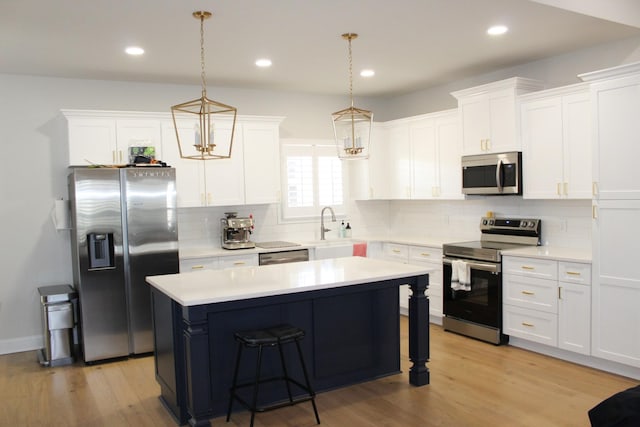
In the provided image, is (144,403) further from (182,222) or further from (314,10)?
(314,10)

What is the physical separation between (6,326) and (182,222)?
6.62ft

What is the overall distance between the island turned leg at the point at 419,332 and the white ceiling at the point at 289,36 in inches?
78.0

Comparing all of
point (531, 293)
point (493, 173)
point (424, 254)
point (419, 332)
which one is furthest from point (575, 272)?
point (424, 254)

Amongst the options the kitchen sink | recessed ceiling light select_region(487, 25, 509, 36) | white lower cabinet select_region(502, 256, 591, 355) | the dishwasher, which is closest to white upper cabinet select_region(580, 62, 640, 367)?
white lower cabinet select_region(502, 256, 591, 355)

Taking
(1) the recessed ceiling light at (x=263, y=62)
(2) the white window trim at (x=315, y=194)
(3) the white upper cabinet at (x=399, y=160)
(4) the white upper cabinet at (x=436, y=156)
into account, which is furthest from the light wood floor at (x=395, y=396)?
(1) the recessed ceiling light at (x=263, y=62)

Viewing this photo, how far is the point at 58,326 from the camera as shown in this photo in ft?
16.0

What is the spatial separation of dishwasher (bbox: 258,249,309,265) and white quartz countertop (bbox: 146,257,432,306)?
144 centimetres

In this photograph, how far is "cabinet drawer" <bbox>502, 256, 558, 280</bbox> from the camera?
4569mm

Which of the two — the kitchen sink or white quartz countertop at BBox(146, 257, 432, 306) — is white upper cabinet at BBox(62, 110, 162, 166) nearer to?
white quartz countertop at BBox(146, 257, 432, 306)

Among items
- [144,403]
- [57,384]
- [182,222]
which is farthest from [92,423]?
[182,222]

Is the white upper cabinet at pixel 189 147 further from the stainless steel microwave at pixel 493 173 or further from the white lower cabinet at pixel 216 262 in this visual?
the stainless steel microwave at pixel 493 173

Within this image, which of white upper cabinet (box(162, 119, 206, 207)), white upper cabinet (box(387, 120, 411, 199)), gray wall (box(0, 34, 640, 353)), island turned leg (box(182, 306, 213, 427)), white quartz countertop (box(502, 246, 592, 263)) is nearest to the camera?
island turned leg (box(182, 306, 213, 427))

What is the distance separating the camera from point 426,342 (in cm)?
408

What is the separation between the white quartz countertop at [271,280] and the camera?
325 centimetres
